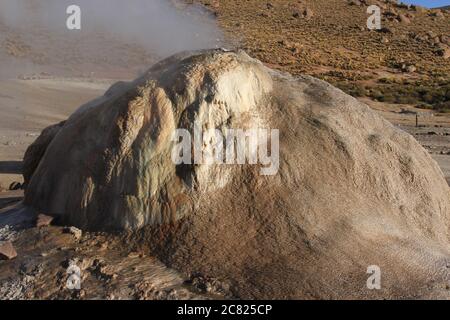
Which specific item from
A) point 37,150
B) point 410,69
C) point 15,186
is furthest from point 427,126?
point 410,69

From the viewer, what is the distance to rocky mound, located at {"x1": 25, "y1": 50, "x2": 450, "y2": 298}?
4.25 metres

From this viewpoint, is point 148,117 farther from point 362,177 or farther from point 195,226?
point 362,177

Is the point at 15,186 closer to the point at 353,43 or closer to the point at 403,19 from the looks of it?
the point at 353,43

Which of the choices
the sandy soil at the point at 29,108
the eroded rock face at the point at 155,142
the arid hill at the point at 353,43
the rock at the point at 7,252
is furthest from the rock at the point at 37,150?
the arid hill at the point at 353,43

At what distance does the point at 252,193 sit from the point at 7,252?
65.0 inches

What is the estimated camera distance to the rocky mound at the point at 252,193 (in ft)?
13.9

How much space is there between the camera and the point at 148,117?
4.59 meters

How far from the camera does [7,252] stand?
14.7ft

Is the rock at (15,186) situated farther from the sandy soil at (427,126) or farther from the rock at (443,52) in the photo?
the rock at (443,52)

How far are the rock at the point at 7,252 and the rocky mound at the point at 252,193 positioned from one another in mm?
480

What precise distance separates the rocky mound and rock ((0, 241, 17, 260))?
1.57 feet

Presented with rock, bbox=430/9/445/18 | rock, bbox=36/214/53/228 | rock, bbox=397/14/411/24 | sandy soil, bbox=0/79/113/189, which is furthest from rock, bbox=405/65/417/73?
rock, bbox=36/214/53/228

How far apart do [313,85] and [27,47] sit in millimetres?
28662

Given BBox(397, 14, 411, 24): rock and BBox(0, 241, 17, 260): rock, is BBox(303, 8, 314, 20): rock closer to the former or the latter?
BBox(397, 14, 411, 24): rock
